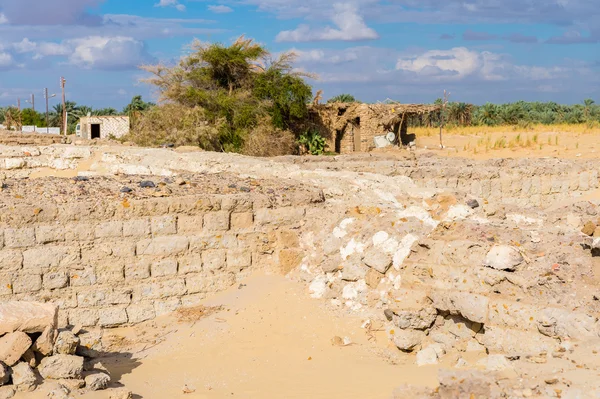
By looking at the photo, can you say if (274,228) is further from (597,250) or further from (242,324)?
(597,250)

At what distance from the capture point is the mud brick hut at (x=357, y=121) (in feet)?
81.4

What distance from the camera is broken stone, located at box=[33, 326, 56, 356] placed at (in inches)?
198

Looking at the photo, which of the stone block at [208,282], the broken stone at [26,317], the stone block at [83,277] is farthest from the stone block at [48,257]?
the broken stone at [26,317]

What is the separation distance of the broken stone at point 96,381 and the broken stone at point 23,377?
373mm

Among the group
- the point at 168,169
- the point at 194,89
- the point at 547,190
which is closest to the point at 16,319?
the point at 168,169

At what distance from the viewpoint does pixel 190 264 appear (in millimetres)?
7562

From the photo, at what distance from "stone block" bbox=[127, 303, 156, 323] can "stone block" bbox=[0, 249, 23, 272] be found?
3.76ft

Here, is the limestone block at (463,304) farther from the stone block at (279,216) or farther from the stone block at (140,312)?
the stone block at (140,312)

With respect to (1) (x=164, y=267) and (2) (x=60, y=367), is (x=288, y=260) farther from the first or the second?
(2) (x=60, y=367)

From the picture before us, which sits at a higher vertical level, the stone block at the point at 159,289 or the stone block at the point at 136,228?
the stone block at the point at 136,228

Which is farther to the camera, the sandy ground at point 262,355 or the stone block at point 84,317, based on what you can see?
the stone block at point 84,317

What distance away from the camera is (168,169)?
1136 centimetres

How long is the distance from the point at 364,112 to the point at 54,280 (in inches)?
736

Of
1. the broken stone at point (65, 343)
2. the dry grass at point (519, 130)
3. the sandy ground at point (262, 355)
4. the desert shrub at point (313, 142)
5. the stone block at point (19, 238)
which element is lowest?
the sandy ground at point (262, 355)
